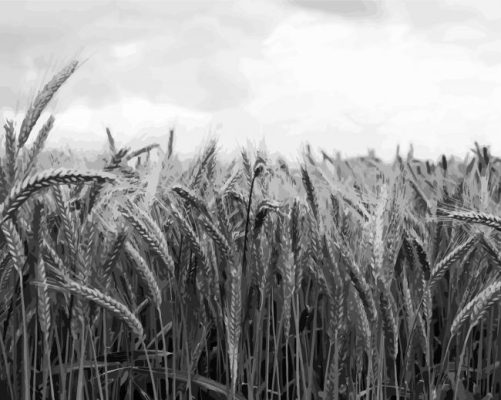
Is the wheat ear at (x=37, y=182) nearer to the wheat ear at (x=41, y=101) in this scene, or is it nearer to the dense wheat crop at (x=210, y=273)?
the dense wheat crop at (x=210, y=273)

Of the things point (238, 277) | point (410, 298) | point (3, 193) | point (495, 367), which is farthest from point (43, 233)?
point (495, 367)

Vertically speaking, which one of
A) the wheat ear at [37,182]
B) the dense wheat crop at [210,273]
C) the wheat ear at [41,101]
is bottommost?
the dense wheat crop at [210,273]

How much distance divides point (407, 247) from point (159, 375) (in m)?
0.73

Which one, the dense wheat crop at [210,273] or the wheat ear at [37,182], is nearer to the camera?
the wheat ear at [37,182]

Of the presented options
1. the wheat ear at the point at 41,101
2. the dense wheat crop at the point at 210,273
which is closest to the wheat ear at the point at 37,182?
the dense wheat crop at the point at 210,273

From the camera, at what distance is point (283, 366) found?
93.5 inches

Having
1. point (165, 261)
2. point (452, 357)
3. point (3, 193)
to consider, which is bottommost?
point (452, 357)

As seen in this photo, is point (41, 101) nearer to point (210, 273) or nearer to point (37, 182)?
point (37, 182)

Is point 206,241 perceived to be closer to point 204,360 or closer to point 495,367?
point 204,360

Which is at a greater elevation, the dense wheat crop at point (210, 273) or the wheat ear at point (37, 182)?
the wheat ear at point (37, 182)

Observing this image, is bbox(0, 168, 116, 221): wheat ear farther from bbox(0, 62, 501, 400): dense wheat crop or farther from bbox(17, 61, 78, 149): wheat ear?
bbox(17, 61, 78, 149): wheat ear

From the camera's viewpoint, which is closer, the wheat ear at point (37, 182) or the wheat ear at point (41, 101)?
the wheat ear at point (37, 182)

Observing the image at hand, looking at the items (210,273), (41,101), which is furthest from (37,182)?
(210,273)

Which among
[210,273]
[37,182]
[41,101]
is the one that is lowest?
[210,273]
